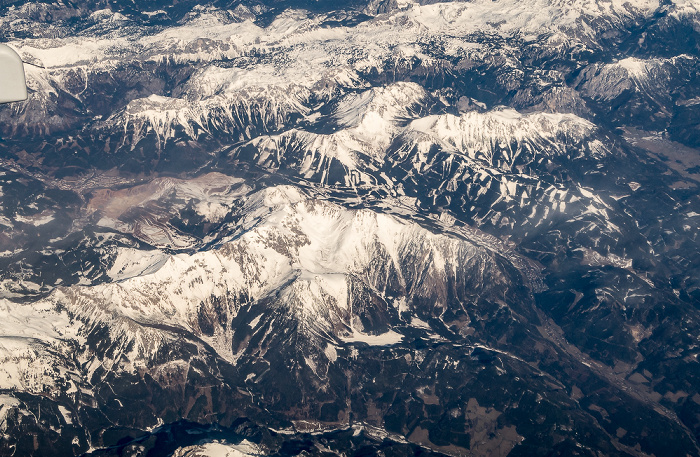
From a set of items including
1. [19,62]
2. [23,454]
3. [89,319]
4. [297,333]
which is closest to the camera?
[19,62]

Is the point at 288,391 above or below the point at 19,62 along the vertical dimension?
below

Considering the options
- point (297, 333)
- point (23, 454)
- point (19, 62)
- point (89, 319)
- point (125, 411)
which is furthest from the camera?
point (297, 333)

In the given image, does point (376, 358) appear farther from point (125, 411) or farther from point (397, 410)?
point (125, 411)

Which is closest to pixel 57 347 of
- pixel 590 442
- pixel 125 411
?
pixel 125 411

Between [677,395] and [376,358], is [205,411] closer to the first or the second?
[376,358]

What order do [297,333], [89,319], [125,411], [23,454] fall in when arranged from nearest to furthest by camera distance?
[23,454] < [125,411] < [89,319] < [297,333]

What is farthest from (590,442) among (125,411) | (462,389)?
(125,411)

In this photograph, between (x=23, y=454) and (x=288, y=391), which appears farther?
(x=288, y=391)

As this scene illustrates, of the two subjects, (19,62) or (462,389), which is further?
(462,389)

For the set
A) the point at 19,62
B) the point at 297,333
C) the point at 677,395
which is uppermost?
the point at 19,62
